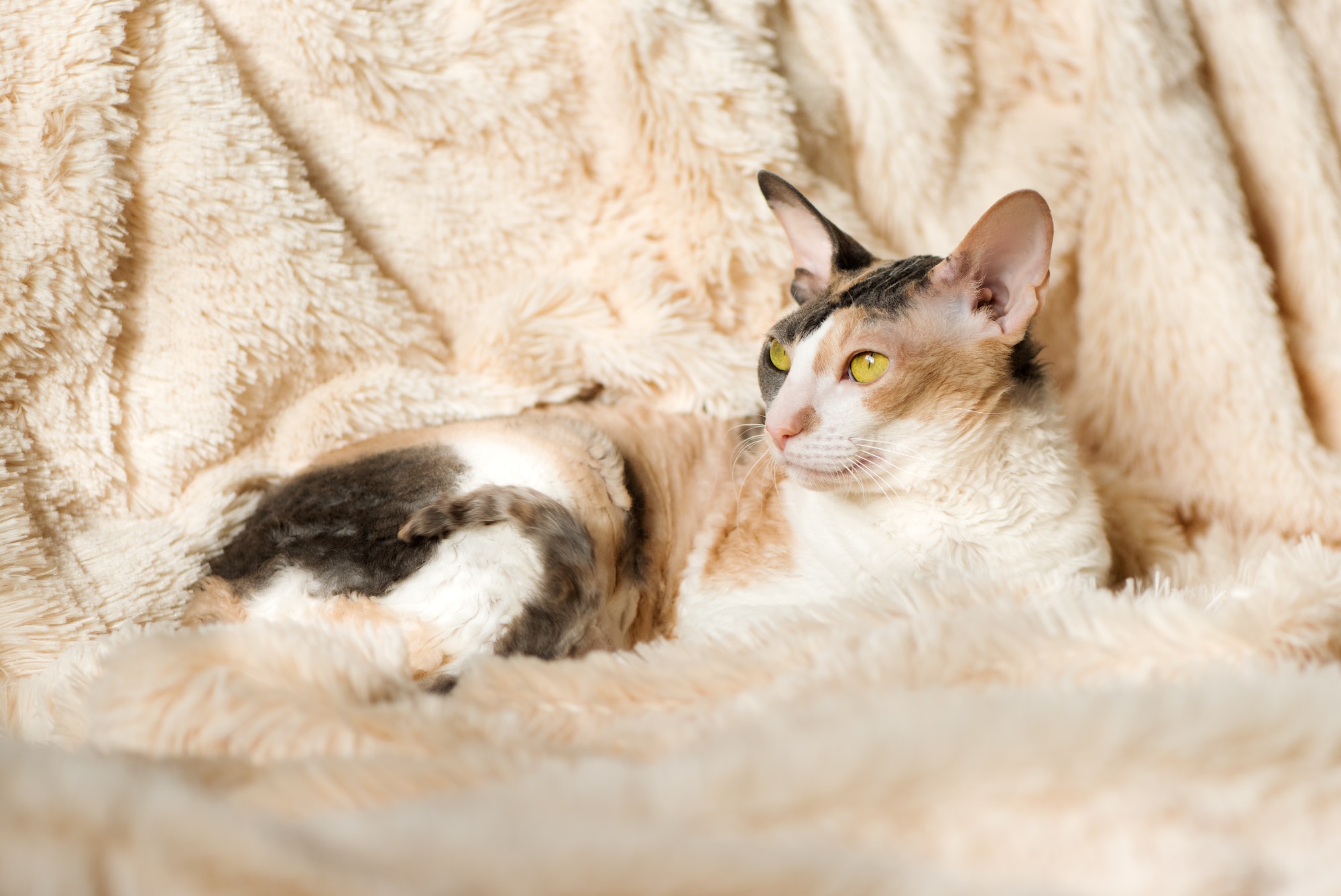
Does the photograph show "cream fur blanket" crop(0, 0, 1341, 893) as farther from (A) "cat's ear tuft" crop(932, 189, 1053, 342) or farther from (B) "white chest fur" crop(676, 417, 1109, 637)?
(A) "cat's ear tuft" crop(932, 189, 1053, 342)

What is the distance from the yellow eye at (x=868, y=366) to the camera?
104 cm

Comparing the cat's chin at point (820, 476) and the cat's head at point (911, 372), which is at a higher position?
the cat's head at point (911, 372)

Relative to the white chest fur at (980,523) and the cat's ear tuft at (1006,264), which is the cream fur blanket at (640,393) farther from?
the cat's ear tuft at (1006,264)

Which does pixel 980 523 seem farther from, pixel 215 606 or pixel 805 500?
pixel 215 606

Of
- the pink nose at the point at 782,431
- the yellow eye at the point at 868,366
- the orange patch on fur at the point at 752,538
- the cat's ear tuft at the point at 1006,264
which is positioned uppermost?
the cat's ear tuft at the point at 1006,264

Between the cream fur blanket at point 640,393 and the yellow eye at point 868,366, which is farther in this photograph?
the yellow eye at point 868,366

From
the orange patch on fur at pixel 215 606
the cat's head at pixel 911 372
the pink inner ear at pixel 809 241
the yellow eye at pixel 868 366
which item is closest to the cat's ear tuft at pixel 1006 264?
the cat's head at pixel 911 372

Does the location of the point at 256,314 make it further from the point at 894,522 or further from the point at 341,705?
the point at 894,522

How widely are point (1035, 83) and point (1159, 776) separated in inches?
53.7

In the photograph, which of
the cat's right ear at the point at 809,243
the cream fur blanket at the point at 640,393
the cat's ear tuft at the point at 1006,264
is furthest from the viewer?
the cat's right ear at the point at 809,243

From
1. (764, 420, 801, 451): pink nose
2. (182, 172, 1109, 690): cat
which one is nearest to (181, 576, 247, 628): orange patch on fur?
(182, 172, 1109, 690): cat

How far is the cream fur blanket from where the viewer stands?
0.55 metres

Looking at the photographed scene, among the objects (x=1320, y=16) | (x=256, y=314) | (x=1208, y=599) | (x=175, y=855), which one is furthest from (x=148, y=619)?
(x=1320, y=16)

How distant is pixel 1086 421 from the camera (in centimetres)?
152
